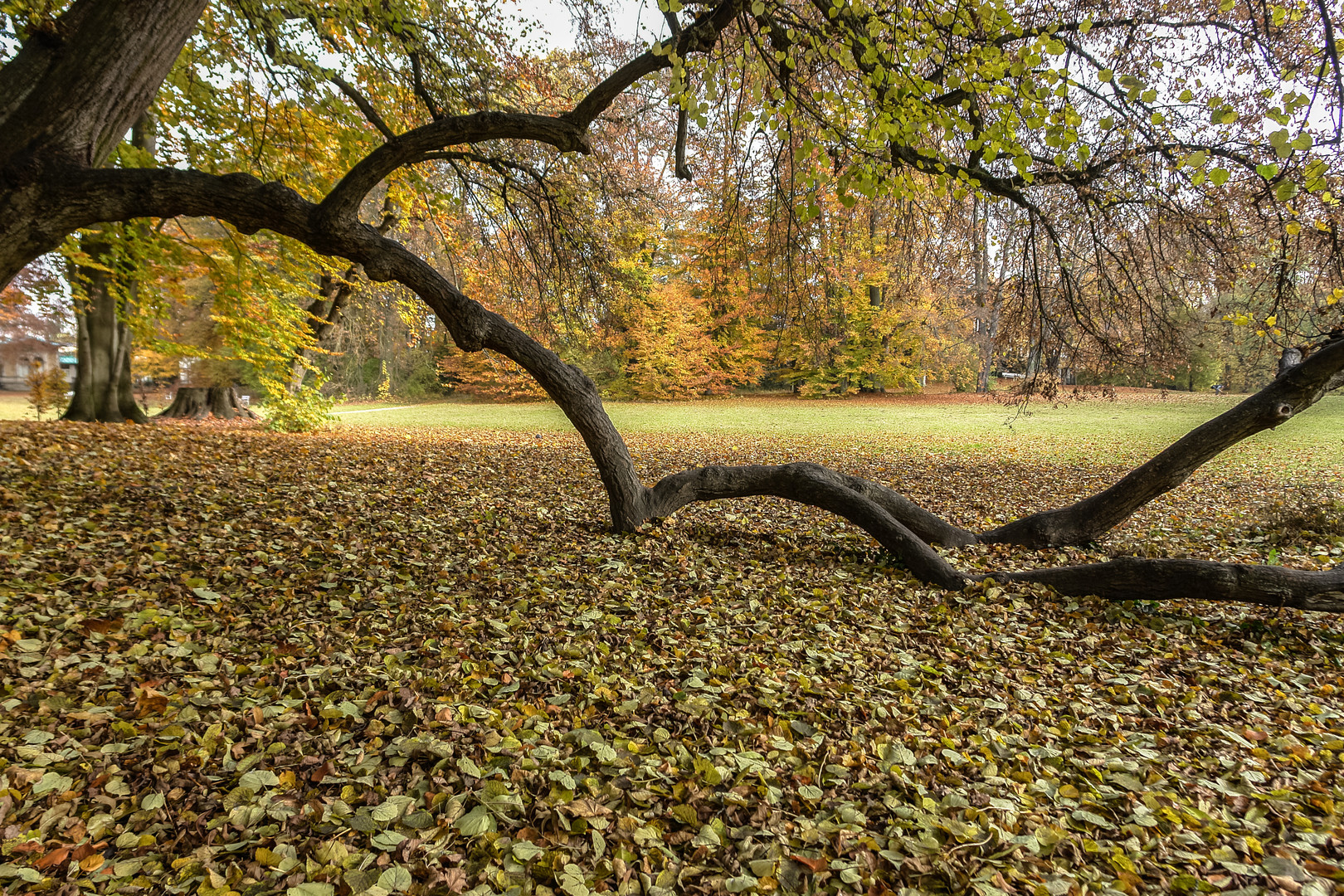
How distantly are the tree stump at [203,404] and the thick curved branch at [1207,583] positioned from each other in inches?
650

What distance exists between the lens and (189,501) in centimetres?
500

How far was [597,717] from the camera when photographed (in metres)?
2.92

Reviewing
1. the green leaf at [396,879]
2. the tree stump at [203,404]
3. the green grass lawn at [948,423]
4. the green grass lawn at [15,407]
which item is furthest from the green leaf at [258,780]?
the tree stump at [203,404]

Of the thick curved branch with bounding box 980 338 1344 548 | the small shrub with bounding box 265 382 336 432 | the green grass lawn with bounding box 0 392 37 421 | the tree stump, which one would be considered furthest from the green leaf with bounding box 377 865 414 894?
the tree stump

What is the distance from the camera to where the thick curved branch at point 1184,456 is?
4.57 metres

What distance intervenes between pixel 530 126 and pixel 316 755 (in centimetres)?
408

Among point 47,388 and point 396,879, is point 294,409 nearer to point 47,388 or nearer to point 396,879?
point 47,388

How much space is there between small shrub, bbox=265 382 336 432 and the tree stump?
2.71m

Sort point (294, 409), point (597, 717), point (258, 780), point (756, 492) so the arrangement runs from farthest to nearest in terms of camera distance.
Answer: point (294, 409) → point (756, 492) → point (597, 717) → point (258, 780)

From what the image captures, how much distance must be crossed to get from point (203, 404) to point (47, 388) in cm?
262

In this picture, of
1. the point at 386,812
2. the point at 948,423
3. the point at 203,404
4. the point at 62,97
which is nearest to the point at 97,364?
the point at 203,404

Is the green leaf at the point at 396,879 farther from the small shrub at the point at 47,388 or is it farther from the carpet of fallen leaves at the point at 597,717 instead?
the small shrub at the point at 47,388

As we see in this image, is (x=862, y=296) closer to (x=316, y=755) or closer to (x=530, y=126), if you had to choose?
(x=530, y=126)

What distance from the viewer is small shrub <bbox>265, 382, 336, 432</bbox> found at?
11.9 meters
